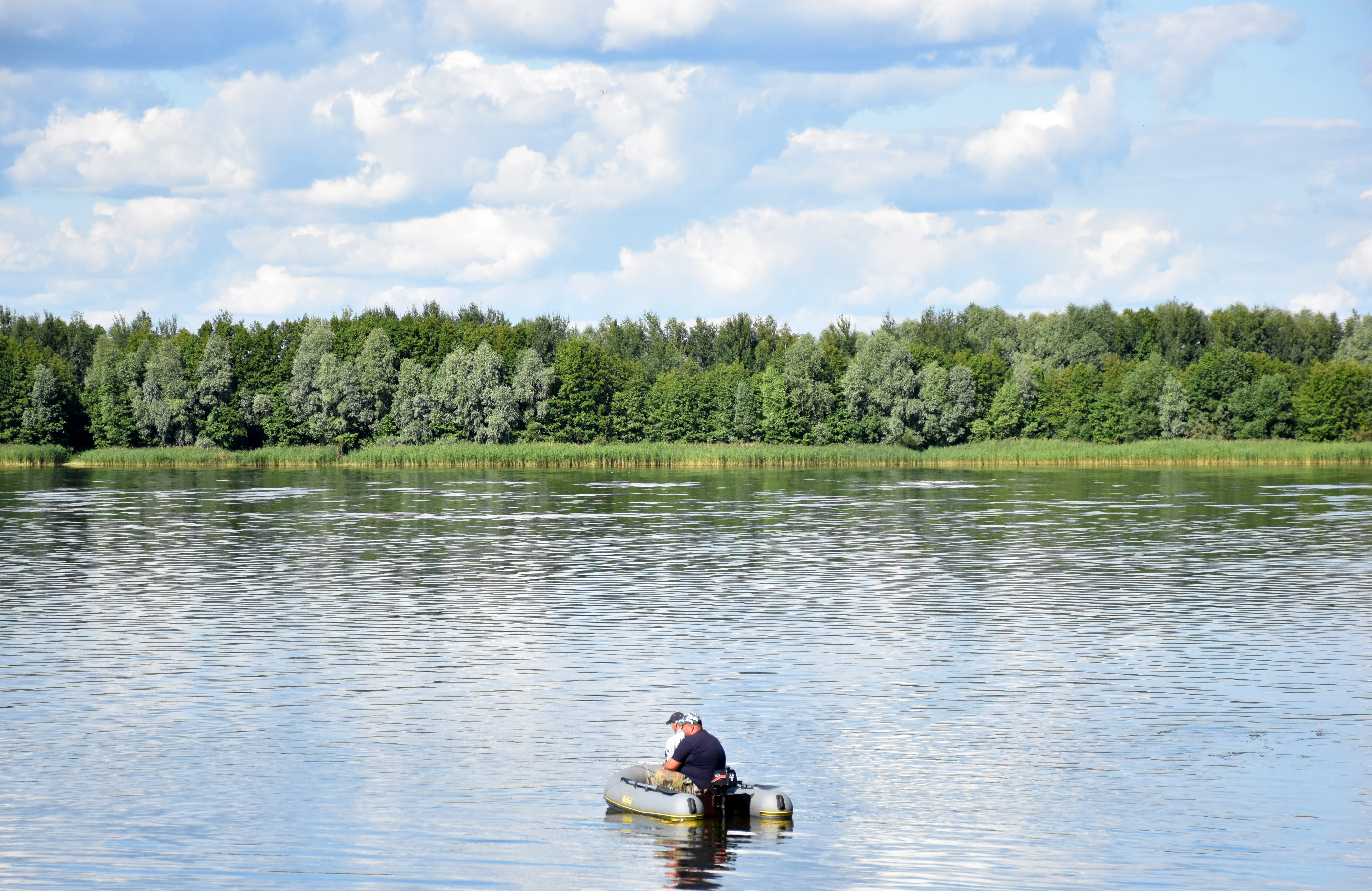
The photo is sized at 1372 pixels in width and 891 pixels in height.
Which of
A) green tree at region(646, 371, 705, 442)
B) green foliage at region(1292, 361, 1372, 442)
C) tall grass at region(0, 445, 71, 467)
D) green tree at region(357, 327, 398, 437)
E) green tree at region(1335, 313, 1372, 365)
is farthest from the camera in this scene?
green tree at region(1335, 313, 1372, 365)

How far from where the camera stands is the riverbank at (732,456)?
133 metres

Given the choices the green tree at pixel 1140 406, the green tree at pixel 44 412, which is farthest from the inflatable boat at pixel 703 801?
the green tree at pixel 44 412

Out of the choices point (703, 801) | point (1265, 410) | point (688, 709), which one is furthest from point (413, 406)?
point (703, 801)

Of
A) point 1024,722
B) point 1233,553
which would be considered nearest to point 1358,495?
point 1233,553

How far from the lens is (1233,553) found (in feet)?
174

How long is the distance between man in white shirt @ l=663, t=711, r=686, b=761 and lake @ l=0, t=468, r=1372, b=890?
1.09m

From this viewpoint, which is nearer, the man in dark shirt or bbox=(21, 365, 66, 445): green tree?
A: the man in dark shirt

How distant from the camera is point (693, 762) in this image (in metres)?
19.7

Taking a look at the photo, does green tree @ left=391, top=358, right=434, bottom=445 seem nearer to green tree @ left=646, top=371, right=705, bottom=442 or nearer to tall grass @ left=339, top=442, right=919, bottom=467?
tall grass @ left=339, top=442, right=919, bottom=467

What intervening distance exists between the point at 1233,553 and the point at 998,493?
38918 mm

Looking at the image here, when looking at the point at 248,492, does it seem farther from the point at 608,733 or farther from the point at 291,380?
the point at 608,733

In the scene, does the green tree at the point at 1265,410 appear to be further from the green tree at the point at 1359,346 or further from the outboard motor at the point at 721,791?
the outboard motor at the point at 721,791

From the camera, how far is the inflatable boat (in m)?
19.2

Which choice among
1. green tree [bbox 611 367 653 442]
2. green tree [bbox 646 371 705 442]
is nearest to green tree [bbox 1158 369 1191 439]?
green tree [bbox 646 371 705 442]
